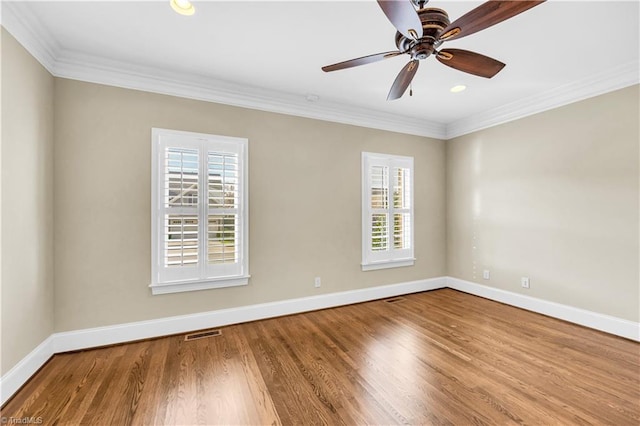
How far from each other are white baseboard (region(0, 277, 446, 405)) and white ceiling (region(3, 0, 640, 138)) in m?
2.40

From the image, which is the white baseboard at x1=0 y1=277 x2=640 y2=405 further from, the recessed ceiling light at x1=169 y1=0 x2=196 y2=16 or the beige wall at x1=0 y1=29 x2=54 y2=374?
the recessed ceiling light at x1=169 y1=0 x2=196 y2=16

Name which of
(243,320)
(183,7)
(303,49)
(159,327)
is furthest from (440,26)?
(159,327)

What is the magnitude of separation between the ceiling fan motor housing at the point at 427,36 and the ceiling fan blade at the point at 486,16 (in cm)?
4

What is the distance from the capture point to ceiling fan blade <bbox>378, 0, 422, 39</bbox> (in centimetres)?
131

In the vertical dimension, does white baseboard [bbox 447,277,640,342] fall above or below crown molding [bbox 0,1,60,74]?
below

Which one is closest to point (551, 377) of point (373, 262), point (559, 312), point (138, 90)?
point (559, 312)

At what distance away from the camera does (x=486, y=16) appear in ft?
4.80

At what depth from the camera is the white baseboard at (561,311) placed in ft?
9.18

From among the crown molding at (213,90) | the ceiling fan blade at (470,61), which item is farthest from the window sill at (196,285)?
the ceiling fan blade at (470,61)

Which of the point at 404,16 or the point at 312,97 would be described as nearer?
the point at 404,16

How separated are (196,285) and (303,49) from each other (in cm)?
261

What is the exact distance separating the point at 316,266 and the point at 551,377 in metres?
2.45

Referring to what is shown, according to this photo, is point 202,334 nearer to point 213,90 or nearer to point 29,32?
point 213,90

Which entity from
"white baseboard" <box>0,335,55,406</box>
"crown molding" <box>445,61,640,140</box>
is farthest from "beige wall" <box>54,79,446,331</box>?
"crown molding" <box>445,61,640,140</box>
